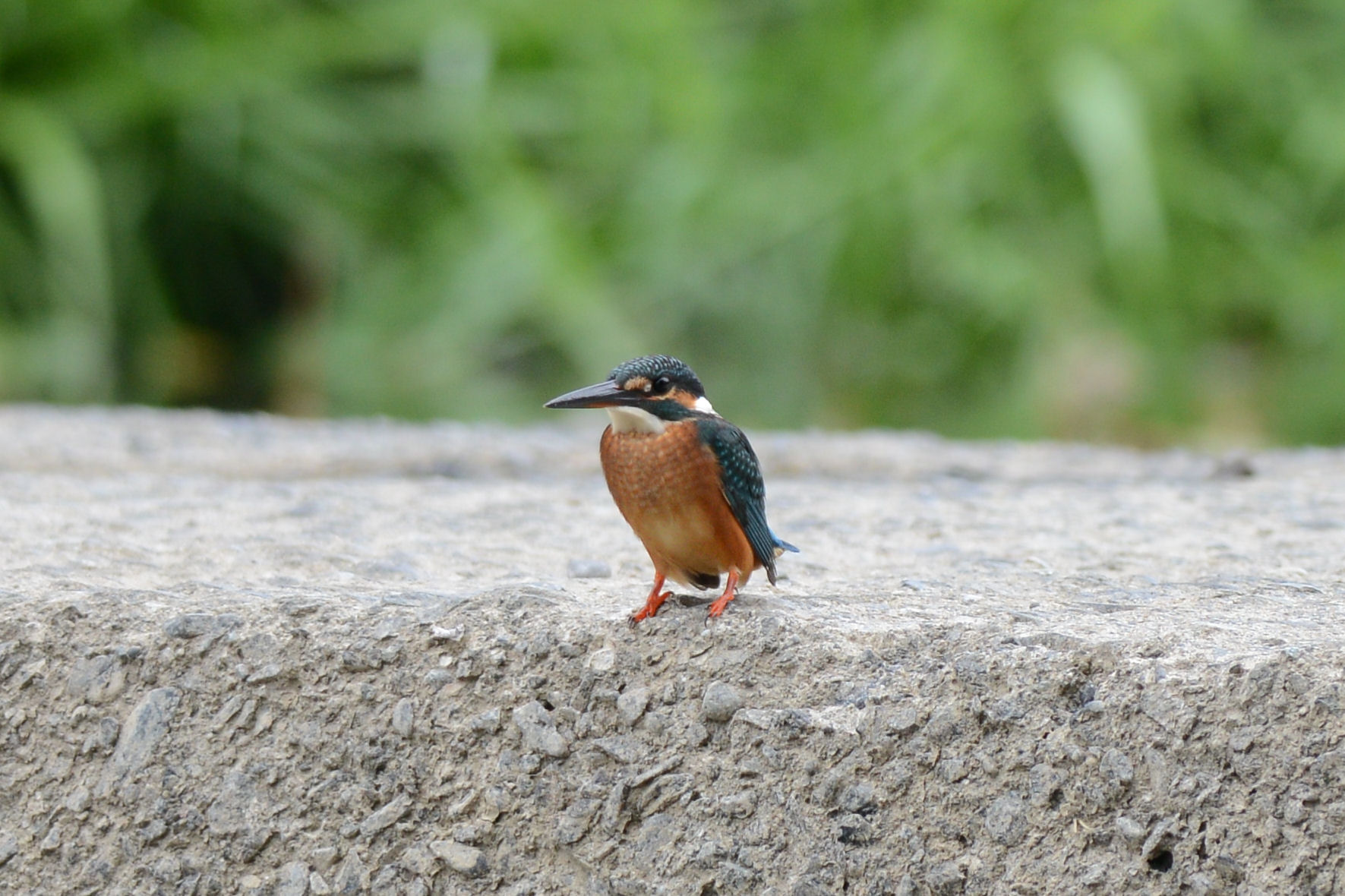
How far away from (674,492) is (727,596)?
135mm

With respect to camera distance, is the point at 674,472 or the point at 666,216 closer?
the point at 674,472

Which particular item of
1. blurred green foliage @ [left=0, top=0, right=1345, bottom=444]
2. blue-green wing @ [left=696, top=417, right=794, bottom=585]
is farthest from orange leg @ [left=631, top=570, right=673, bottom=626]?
blurred green foliage @ [left=0, top=0, right=1345, bottom=444]

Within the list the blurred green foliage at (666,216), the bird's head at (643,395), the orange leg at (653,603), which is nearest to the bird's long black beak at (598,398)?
the bird's head at (643,395)

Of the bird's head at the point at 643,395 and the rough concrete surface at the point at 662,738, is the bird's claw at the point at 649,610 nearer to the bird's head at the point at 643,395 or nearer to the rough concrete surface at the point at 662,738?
the rough concrete surface at the point at 662,738

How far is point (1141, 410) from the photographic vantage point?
17.1 ft

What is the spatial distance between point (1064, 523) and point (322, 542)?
3.87 feet

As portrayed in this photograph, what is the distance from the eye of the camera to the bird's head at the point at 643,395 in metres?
1.62

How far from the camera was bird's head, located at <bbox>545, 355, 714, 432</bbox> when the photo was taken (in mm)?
1623

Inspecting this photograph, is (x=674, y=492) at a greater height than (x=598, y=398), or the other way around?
(x=598, y=398)

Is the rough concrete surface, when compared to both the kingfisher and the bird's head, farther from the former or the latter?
the bird's head

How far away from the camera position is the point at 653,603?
1644 mm

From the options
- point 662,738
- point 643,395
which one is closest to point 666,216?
point 643,395

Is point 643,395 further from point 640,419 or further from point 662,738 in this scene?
point 662,738

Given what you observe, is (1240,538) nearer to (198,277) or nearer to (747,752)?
(747,752)
